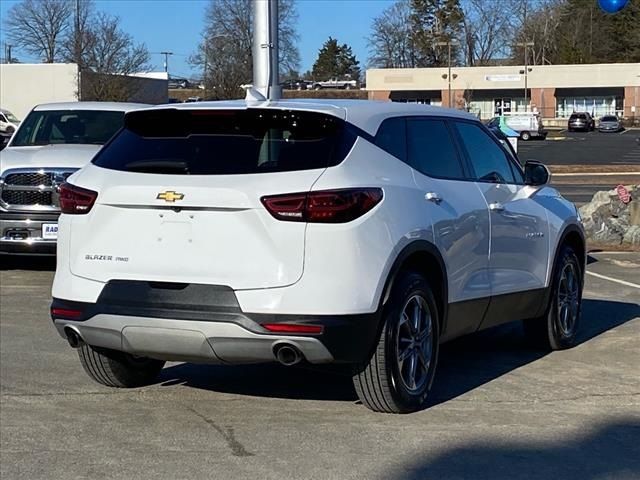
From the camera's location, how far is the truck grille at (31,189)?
11336mm

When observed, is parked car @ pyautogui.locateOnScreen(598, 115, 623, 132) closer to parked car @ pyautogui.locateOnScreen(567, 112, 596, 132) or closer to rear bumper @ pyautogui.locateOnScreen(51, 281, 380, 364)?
parked car @ pyautogui.locateOnScreen(567, 112, 596, 132)

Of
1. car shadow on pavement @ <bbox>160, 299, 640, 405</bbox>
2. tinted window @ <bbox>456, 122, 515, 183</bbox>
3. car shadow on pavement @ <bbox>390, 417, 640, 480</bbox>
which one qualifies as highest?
tinted window @ <bbox>456, 122, 515, 183</bbox>

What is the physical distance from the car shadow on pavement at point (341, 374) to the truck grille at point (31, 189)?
4535mm

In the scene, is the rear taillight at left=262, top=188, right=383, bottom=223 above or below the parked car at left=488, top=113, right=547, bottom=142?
above

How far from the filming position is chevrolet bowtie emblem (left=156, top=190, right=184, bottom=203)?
549 cm

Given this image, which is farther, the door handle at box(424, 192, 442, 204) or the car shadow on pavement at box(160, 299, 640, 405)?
the car shadow on pavement at box(160, 299, 640, 405)

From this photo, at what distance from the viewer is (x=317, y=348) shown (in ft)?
17.5

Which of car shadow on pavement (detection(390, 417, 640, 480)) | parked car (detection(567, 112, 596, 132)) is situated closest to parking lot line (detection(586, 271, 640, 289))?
car shadow on pavement (detection(390, 417, 640, 480))

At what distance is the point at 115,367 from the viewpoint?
21.4ft

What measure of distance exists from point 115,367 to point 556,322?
10.8ft

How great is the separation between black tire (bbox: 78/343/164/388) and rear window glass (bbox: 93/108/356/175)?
124 centimetres

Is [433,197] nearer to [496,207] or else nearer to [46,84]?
[496,207]

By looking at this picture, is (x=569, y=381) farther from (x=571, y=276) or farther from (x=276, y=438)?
(x=276, y=438)

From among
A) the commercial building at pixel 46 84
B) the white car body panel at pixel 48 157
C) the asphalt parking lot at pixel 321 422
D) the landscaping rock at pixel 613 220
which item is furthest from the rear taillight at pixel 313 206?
the commercial building at pixel 46 84
